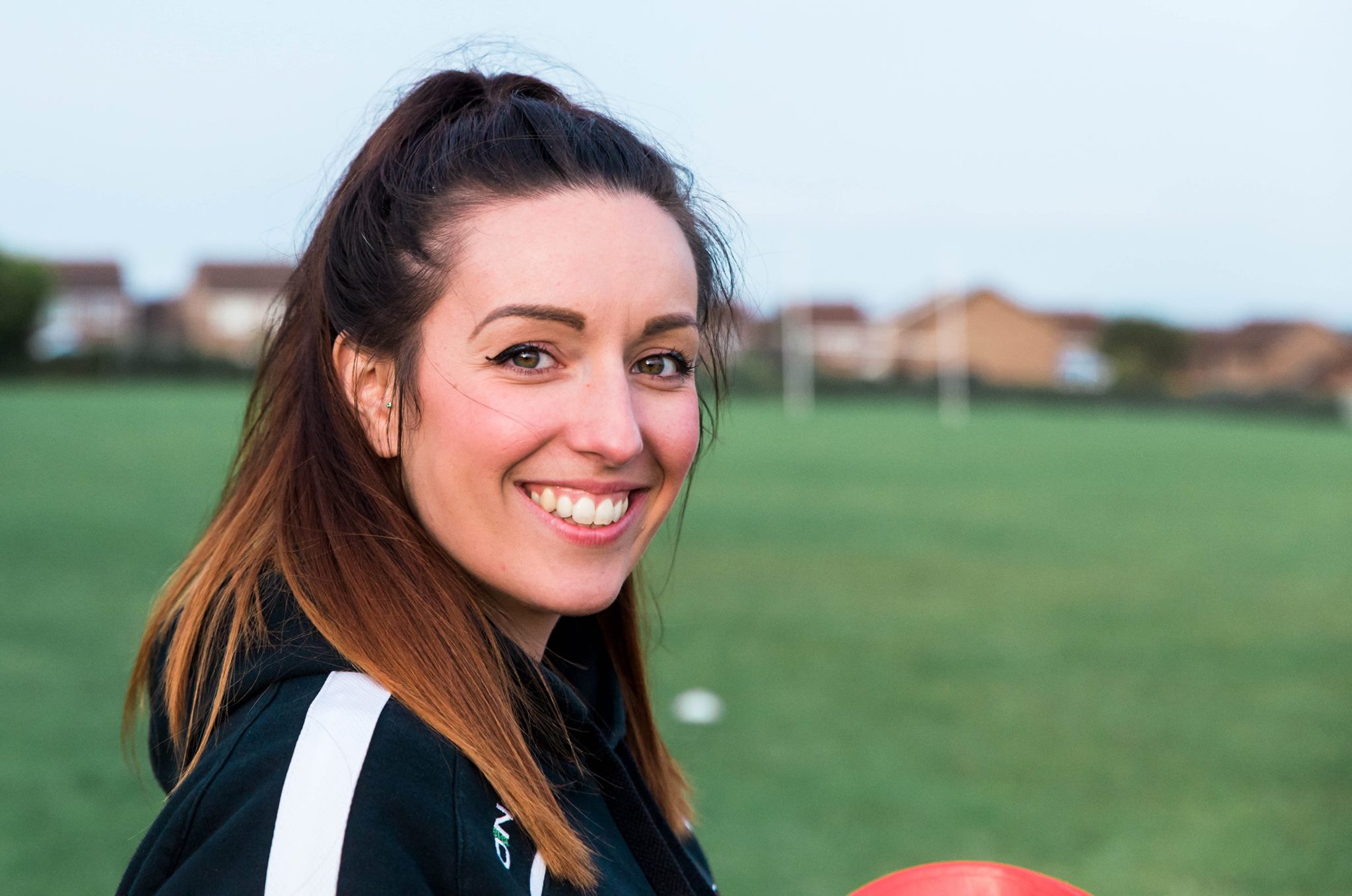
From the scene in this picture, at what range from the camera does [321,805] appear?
3.51 ft

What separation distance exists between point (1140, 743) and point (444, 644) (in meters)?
5.38

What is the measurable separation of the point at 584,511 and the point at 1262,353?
7428 cm

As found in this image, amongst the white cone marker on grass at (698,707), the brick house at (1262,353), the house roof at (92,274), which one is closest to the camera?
the white cone marker on grass at (698,707)

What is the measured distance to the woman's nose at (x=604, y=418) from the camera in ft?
4.83

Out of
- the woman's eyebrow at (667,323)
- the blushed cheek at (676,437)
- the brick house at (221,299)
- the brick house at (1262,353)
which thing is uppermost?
the brick house at (221,299)

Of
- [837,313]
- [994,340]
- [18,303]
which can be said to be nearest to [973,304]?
[994,340]

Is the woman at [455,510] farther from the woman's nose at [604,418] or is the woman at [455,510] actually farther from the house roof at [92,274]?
the house roof at [92,274]

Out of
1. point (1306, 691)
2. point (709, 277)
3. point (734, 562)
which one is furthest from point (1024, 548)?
point (709, 277)

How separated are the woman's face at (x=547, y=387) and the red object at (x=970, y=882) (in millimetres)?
472

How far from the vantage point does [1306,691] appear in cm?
720

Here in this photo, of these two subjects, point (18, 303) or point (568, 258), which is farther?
point (18, 303)

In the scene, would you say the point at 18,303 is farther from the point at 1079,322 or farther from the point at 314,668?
the point at 1079,322

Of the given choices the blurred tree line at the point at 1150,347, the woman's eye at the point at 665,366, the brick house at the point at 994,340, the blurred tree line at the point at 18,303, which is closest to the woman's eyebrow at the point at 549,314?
the woman's eye at the point at 665,366

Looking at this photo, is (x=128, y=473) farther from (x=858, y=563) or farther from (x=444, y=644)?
(x=444, y=644)
